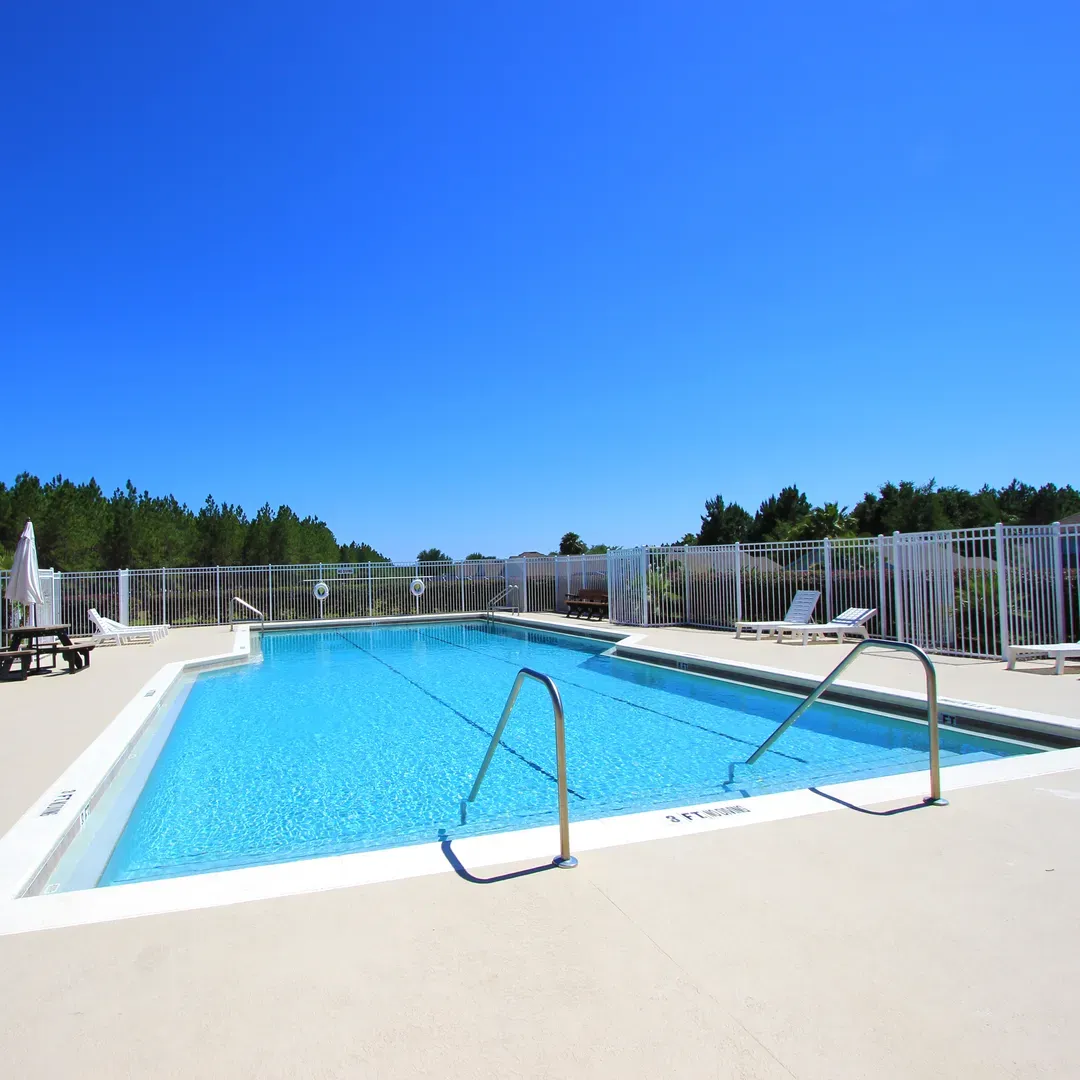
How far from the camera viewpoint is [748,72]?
10180 millimetres

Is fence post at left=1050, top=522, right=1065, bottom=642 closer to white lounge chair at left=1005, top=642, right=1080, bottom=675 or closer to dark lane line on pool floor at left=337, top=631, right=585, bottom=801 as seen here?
white lounge chair at left=1005, top=642, right=1080, bottom=675

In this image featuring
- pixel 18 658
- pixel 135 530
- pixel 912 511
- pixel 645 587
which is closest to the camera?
pixel 18 658

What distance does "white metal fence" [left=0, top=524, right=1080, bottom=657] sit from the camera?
9680mm

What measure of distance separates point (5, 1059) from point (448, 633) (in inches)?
673

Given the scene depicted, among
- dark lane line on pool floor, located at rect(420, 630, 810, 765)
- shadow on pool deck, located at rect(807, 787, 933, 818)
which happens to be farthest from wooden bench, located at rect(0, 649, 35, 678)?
shadow on pool deck, located at rect(807, 787, 933, 818)

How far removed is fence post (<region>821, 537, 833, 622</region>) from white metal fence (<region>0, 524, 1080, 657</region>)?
3 cm

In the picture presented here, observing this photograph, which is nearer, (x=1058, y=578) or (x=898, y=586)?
(x=1058, y=578)

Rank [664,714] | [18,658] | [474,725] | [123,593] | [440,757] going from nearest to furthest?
[440,757] → [474,725] → [664,714] → [18,658] → [123,593]

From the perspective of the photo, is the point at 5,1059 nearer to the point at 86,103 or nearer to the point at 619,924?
the point at 619,924

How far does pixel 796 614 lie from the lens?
13000 mm

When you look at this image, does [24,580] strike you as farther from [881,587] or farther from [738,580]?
[881,587]

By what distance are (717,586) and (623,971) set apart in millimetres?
13743

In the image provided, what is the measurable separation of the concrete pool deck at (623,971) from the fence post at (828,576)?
968cm

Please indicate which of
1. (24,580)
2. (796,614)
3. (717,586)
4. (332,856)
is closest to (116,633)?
(24,580)
